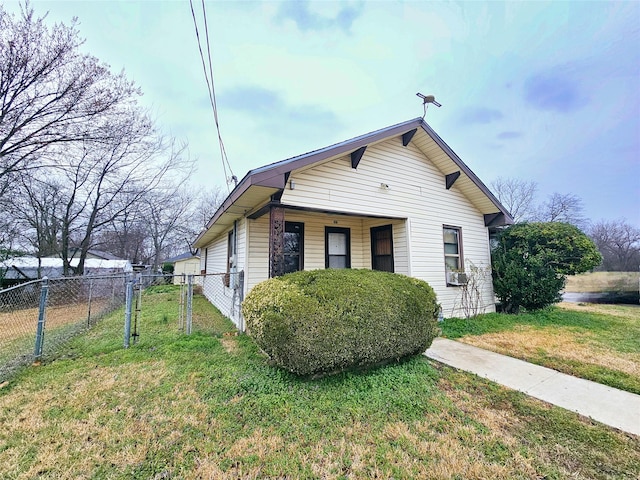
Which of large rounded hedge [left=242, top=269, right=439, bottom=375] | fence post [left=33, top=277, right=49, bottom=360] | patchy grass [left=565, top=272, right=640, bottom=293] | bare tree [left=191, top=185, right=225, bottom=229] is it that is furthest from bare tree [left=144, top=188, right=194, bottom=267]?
patchy grass [left=565, top=272, right=640, bottom=293]

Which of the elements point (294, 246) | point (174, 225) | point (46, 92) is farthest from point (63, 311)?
point (174, 225)

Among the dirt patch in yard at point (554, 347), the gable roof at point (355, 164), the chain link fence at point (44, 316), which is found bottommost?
the dirt patch in yard at point (554, 347)

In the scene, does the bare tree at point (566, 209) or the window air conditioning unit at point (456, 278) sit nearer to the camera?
the window air conditioning unit at point (456, 278)

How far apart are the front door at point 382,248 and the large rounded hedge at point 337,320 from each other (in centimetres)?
278

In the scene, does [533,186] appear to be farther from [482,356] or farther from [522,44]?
[482,356]

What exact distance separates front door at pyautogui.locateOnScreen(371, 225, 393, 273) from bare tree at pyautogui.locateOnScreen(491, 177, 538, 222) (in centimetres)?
2623

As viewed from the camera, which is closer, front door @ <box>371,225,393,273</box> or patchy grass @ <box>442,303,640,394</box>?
patchy grass @ <box>442,303,640,394</box>

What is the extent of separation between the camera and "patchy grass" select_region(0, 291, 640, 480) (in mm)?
2074

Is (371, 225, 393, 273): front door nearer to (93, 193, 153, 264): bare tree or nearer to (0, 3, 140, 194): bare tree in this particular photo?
(0, 3, 140, 194): bare tree

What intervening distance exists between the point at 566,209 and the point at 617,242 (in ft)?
20.6

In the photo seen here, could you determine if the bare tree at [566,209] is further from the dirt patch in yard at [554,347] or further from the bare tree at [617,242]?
the dirt patch in yard at [554,347]

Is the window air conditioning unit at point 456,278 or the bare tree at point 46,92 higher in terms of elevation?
the bare tree at point 46,92

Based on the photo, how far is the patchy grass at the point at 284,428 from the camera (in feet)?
6.81

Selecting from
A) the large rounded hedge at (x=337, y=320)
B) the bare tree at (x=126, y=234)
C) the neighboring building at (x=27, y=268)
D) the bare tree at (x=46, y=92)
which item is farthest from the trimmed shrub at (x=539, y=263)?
the bare tree at (x=126, y=234)
